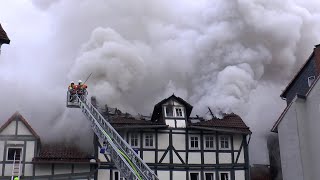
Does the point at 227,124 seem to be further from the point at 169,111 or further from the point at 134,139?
the point at 134,139

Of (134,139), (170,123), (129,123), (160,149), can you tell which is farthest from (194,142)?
(129,123)

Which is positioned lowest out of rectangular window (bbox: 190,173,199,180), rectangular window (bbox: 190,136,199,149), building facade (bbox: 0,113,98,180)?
rectangular window (bbox: 190,173,199,180)

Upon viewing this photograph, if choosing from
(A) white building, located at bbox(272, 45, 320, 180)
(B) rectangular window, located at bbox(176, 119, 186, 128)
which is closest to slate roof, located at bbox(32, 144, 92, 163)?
(B) rectangular window, located at bbox(176, 119, 186, 128)

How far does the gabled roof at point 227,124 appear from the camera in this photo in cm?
2372

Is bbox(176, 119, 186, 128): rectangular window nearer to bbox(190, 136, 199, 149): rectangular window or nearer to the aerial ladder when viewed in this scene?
bbox(190, 136, 199, 149): rectangular window

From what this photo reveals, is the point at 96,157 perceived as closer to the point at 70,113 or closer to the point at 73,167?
the point at 73,167

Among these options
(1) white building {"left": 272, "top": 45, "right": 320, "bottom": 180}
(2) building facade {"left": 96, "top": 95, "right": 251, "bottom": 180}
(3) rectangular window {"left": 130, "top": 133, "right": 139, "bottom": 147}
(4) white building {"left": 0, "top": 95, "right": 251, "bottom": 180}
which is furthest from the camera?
(3) rectangular window {"left": 130, "top": 133, "right": 139, "bottom": 147}

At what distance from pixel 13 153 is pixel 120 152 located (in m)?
6.59

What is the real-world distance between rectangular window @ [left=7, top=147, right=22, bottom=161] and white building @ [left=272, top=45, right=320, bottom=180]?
12.0 meters

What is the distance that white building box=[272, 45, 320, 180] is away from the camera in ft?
56.9

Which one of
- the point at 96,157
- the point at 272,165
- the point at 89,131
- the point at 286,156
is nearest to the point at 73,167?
the point at 96,157

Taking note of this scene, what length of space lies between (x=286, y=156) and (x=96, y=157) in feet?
29.4

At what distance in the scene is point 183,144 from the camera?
23.4 m

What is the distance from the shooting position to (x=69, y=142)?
75.7ft
